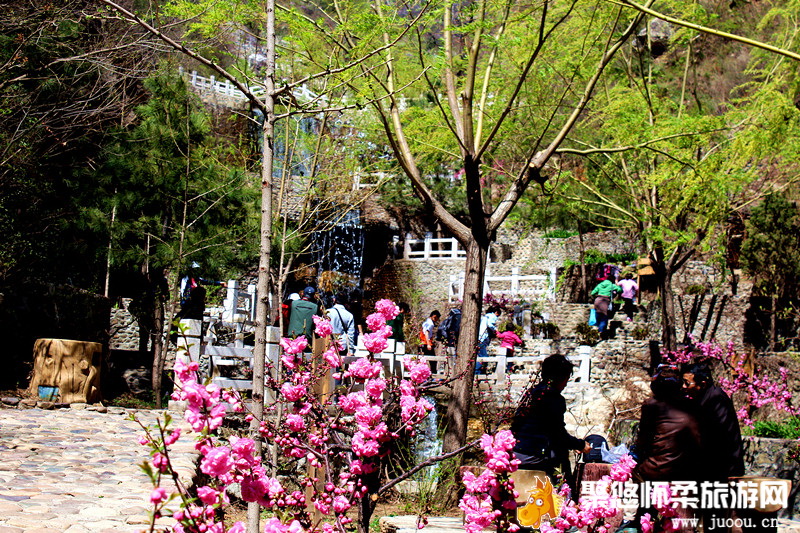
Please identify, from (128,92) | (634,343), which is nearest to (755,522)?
(634,343)

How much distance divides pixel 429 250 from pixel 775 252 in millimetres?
13796

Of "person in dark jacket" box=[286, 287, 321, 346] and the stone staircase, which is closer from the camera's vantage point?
"person in dark jacket" box=[286, 287, 321, 346]

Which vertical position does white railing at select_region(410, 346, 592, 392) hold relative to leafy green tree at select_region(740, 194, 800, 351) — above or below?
below

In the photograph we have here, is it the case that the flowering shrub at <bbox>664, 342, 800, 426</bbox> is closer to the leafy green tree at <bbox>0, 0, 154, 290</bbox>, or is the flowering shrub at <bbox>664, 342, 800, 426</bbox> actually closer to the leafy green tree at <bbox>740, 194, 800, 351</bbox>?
the leafy green tree at <bbox>740, 194, 800, 351</bbox>

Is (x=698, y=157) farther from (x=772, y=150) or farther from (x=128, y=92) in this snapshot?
(x=128, y=92)

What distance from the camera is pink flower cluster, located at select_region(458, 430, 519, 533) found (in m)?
2.94

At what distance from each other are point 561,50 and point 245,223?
5.76m

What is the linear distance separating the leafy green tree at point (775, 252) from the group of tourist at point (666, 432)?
12699mm

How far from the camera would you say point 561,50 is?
954 centimetres

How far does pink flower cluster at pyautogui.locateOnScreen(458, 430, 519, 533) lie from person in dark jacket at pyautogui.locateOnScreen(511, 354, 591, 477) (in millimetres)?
1778

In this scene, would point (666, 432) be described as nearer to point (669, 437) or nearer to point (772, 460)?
point (669, 437)

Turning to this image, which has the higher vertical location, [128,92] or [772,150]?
[128,92]

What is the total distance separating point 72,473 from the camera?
575 centimetres

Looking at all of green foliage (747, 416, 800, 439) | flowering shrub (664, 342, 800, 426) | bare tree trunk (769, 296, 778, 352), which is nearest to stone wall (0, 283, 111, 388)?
flowering shrub (664, 342, 800, 426)
